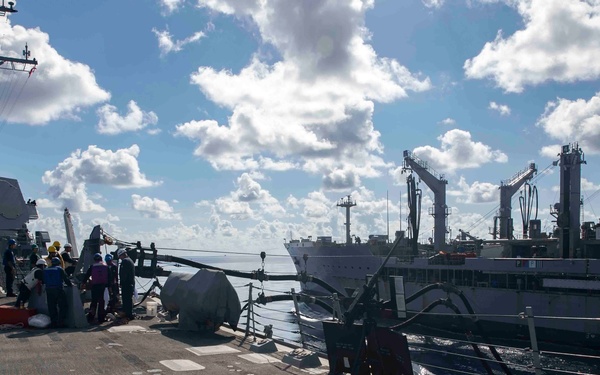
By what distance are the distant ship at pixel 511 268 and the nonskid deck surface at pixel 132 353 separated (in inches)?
733

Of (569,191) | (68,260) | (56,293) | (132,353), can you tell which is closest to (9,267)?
(68,260)

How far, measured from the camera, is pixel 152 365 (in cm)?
725

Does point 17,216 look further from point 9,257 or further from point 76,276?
point 76,276

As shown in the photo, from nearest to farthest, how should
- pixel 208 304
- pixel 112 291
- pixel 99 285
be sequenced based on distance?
pixel 208 304, pixel 99 285, pixel 112 291

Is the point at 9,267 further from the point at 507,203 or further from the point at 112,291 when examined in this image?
the point at 507,203

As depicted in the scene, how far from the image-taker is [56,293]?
10.4 meters

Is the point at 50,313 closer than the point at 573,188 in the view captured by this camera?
Yes

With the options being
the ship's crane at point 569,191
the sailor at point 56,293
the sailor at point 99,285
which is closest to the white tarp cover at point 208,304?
the sailor at point 99,285

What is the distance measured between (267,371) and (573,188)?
1611 inches

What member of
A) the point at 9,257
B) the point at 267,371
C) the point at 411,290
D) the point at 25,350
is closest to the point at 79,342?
the point at 25,350

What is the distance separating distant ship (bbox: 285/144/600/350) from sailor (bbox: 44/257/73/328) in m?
19.7

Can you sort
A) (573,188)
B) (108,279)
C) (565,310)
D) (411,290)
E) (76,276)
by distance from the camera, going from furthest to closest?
(411,290)
(573,188)
(565,310)
(76,276)
(108,279)

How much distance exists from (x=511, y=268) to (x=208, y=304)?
32722 millimetres

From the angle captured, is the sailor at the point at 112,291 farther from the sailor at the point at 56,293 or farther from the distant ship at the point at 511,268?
the distant ship at the point at 511,268
